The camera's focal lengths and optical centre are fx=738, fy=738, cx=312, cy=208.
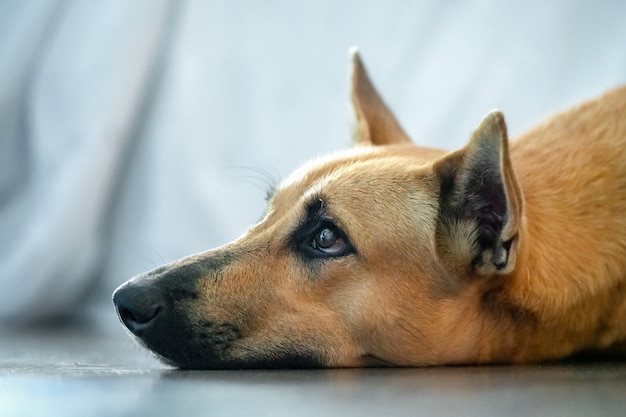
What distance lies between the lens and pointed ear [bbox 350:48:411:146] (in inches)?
86.3

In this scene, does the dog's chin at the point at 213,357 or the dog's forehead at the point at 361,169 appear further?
the dog's forehead at the point at 361,169

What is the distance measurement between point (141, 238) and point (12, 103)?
2.16 ft

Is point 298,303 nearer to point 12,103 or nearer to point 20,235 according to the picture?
point 20,235

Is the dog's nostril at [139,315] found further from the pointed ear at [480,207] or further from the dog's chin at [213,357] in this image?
the pointed ear at [480,207]

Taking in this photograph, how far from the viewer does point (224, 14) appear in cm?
289

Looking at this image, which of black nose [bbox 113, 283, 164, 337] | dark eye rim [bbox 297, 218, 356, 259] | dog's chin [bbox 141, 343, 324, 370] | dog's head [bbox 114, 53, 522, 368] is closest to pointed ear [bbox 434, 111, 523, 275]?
dog's head [bbox 114, 53, 522, 368]

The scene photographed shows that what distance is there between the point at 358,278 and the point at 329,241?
0.10 meters

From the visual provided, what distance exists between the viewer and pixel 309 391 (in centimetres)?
106

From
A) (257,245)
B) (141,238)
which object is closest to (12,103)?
(141,238)

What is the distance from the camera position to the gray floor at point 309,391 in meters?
0.95

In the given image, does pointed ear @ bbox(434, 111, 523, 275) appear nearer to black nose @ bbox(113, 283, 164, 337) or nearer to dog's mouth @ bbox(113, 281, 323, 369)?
dog's mouth @ bbox(113, 281, 323, 369)

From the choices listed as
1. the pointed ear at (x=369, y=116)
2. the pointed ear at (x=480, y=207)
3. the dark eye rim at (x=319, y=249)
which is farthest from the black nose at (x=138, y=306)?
the pointed ear at (x=369, y=116)

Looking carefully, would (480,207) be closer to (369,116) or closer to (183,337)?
(183,337)

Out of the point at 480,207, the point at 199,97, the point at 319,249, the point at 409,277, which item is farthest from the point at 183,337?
the point at 199,97
